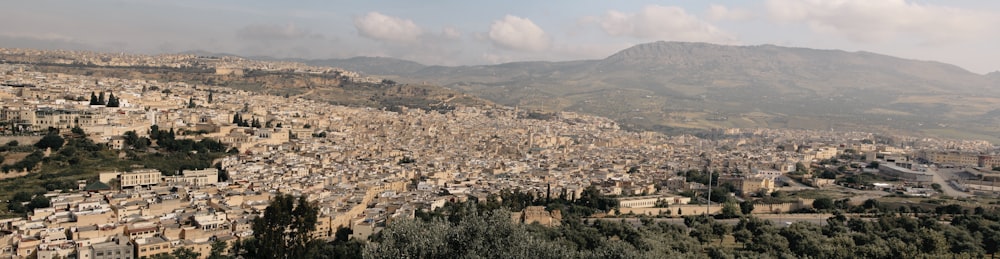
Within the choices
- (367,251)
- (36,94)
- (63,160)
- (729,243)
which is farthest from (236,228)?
(36,94)

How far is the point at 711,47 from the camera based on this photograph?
198875 millimetres

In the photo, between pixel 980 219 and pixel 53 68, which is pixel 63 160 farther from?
pixel 53 68

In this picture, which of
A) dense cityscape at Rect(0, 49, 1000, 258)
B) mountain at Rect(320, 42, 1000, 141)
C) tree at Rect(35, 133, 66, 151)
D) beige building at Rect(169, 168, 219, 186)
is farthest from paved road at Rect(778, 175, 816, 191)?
mountain at Rect(320, 42, 1000, 141)

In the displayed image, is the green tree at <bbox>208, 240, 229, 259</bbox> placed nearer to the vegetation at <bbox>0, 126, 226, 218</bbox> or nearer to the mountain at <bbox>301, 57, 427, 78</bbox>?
the vegetation at <bbox>0, 126, 226, 218</bbox>

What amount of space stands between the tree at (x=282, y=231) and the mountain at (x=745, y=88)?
61.8 m

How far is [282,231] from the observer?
609 inches

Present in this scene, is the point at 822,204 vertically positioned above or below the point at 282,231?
below

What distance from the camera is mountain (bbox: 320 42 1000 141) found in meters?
85.9

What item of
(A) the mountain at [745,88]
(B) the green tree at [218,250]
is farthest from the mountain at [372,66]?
(B) the green tree at [218,250]

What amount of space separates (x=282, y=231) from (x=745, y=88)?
13116 centimetres

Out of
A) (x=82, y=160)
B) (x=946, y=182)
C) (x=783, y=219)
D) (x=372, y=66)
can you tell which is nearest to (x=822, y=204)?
(x=783, y=219)

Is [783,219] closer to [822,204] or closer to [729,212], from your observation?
[729,212]

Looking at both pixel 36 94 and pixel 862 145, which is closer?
pixel 36 94

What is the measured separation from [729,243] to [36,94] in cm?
3642
